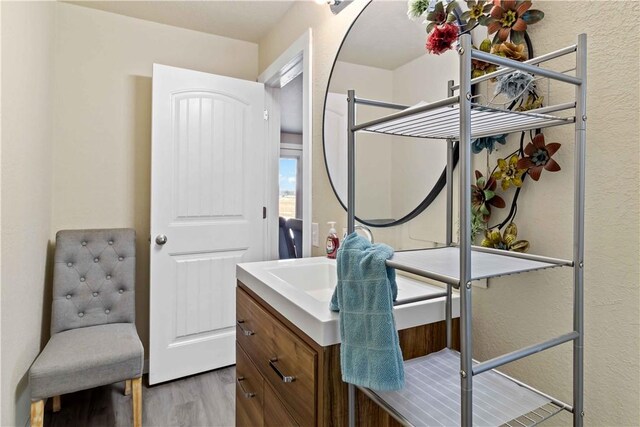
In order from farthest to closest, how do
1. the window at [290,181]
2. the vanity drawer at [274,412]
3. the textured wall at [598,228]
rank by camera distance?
the window at [290,181] < the vanity drawer at [274,412] < the textured wall at [598,228]

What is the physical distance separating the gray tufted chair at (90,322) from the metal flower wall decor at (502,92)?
5.66ft

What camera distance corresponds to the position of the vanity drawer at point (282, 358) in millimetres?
960

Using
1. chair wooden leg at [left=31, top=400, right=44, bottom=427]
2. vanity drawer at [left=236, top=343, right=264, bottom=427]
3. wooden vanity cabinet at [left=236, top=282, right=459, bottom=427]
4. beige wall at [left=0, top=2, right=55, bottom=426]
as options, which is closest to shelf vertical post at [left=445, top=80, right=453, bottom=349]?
wooden vanity cabinet at [left=236, top=282, right=459, bottom=427]

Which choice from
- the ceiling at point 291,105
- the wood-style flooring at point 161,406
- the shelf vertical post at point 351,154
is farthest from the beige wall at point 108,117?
the shelf vertical post at point 351,154

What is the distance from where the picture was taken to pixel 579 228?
0.76 metres

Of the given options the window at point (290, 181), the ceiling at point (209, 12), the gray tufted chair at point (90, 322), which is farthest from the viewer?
the window at point (290, 181)

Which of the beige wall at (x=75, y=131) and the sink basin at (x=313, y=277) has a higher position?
the beige wall at (x=75, y=131)

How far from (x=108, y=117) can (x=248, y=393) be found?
200 cm

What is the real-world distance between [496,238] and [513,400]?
1.26 feet

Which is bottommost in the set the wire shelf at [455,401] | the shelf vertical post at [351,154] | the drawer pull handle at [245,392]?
the drawer pull handle at [245,392]

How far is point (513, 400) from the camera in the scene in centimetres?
80

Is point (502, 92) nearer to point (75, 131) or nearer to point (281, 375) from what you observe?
point (281, 375)

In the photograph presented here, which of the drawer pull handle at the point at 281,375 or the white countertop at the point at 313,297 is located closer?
the white countertop at the point at 313,297

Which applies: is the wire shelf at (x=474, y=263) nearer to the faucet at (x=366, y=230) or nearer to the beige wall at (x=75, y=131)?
the faucet at (x=366, y=230)
